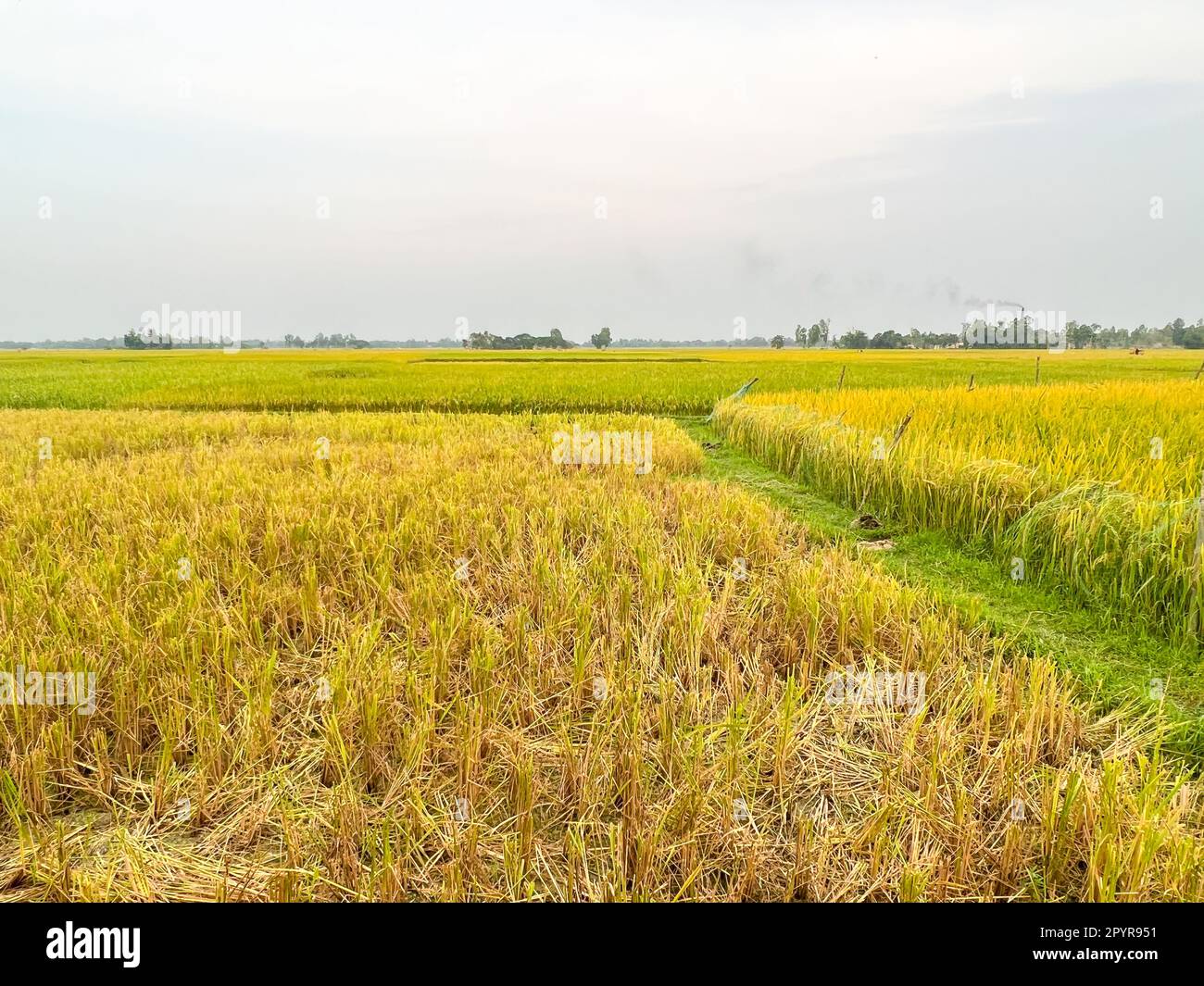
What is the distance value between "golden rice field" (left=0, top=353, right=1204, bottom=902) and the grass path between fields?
11 centimetres

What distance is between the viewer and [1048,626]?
118 inches

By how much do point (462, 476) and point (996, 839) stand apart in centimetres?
421

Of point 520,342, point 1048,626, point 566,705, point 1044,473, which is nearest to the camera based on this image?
point 566,705

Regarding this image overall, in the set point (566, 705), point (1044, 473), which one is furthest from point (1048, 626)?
point (566, 705)

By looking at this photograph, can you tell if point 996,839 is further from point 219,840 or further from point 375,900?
point 219,840

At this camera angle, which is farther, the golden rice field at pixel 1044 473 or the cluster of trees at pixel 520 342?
the cluster of trees at pixel 520 342

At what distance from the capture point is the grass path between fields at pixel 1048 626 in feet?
7.55

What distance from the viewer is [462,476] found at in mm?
5062

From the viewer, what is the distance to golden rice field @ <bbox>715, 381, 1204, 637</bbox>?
2.96 meters

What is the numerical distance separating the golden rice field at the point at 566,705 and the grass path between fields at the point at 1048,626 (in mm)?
108

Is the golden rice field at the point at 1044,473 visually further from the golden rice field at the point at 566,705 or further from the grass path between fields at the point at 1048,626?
the grass path between fields at the point at 1048,626

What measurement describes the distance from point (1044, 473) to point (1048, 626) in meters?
1.45

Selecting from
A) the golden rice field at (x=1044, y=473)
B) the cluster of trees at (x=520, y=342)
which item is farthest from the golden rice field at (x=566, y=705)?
the cluster of trees at (x=520, y=342)

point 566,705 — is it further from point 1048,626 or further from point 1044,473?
point 1044,473
